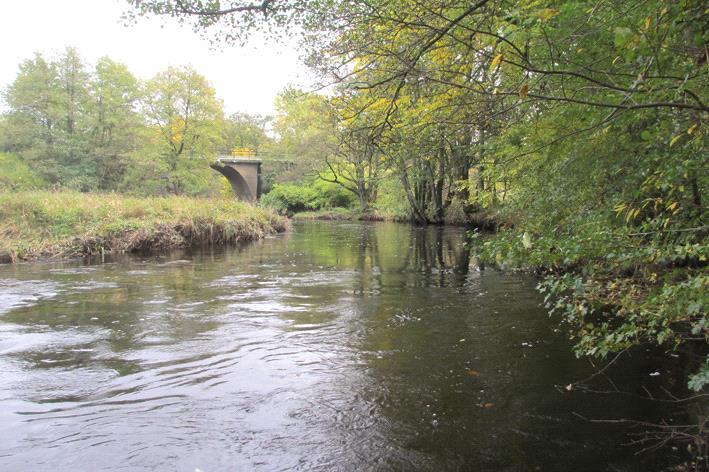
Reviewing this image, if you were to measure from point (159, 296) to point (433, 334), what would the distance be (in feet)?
16.6

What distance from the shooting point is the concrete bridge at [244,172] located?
152 feet

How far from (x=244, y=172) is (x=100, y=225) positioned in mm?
35003

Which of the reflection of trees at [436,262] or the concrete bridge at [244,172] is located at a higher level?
the concrete bridge at [244,172]

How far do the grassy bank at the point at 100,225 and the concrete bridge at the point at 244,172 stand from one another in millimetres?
28103

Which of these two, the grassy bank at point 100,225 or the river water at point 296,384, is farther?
the grassy bank at point 100,225

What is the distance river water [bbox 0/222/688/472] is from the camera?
329 centimetres

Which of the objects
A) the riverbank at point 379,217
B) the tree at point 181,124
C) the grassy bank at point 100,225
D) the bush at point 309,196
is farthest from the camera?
the bush at point 309,196

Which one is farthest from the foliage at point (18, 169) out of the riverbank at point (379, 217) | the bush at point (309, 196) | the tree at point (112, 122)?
the bush at point (309, 196)

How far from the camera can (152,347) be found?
5.53 m

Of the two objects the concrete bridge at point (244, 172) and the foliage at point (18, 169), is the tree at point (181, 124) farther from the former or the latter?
the foliage at point (18, 169)

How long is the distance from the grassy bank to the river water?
4878mm

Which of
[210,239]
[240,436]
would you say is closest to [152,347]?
[240,436]

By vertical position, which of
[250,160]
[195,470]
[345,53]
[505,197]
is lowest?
[195,470]

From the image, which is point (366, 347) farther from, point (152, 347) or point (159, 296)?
point (159, 296)
